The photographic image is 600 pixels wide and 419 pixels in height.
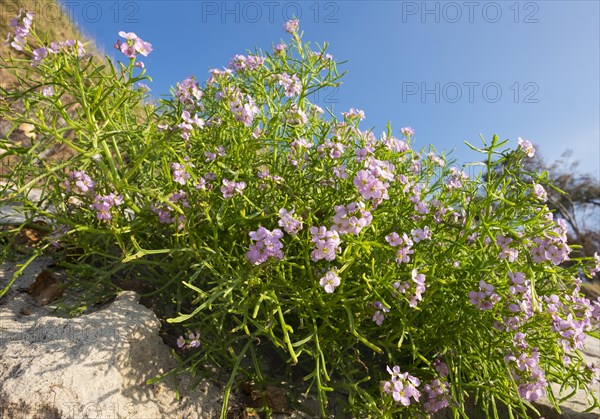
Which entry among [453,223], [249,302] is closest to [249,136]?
[249,302]

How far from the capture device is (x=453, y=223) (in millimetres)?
2111

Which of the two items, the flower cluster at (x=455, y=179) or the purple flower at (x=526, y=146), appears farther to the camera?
the flower cluster at (x=455, y=179)

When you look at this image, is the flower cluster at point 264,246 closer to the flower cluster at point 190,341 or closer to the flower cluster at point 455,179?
the flower cluster at point 190,341

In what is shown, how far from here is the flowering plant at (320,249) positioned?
1.78m

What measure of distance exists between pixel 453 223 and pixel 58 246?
189 centimetres

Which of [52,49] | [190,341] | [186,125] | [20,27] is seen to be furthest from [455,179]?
[20,27]

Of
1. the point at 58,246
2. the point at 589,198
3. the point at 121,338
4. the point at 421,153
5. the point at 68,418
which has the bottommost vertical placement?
the point at 68,418

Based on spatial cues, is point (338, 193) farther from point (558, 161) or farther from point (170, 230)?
point (558, 161)

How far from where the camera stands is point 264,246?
168 cm

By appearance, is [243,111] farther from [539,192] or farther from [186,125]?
[539,192]

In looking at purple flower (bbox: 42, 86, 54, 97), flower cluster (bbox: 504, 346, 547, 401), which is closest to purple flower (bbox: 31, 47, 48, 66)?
purple flower (bbox: 42, 86, 54, 97)

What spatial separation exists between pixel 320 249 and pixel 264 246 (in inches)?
7.7

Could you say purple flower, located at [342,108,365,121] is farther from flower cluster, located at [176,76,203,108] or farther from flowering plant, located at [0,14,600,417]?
flower cluster, located at [176,76,203,108]

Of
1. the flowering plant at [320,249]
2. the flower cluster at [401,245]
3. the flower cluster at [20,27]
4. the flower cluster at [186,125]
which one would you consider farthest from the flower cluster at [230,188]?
the flower cluster at [20,27]
